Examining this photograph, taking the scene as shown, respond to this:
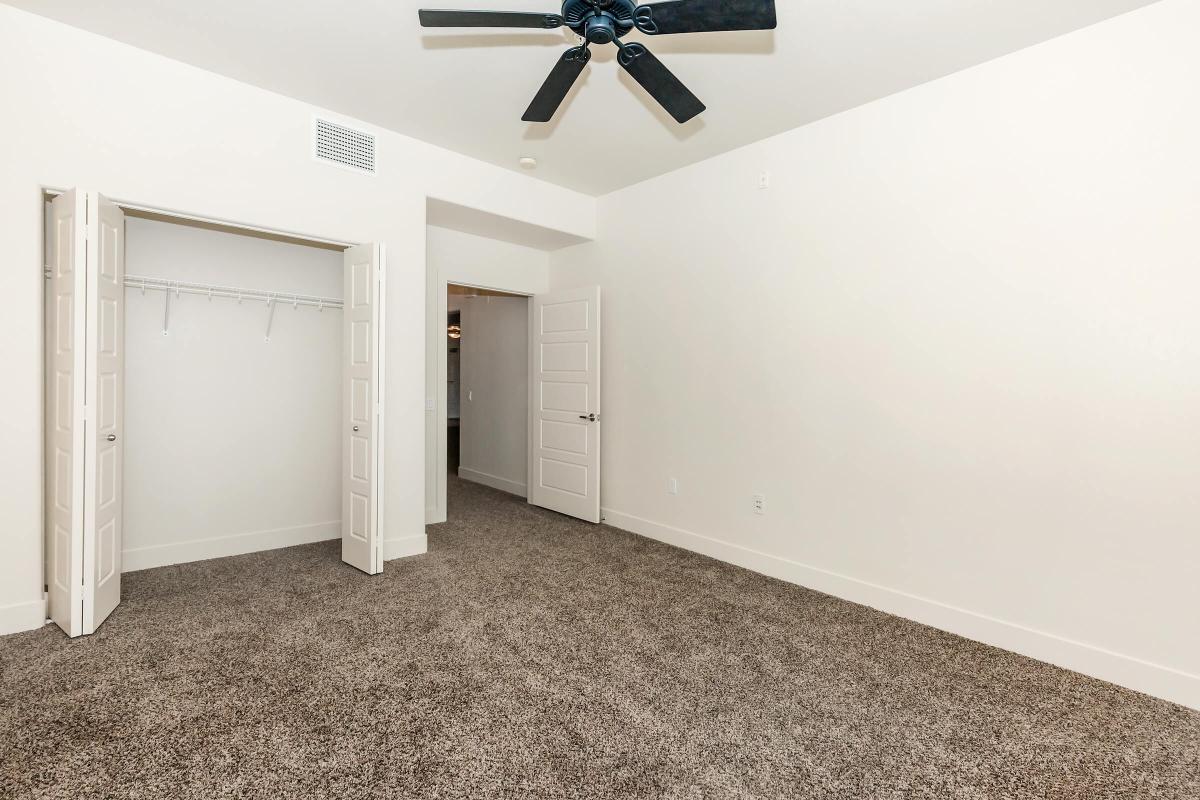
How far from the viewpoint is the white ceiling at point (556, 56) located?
8.66 feet

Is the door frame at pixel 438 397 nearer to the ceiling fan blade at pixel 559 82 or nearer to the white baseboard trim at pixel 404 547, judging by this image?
the white baseboard trim at pixel 404 547

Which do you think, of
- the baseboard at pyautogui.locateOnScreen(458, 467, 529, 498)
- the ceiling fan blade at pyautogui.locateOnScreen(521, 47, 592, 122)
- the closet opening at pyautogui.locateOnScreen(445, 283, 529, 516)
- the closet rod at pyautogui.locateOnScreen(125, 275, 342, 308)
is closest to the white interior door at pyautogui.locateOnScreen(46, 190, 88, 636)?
the closet rod at pyautogui.locateOnScreen(125, 275, 342, 308)

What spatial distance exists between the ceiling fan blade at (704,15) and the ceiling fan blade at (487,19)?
328mm

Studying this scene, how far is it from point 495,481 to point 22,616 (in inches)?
165

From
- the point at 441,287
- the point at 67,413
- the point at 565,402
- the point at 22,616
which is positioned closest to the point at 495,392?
the point at 565,402

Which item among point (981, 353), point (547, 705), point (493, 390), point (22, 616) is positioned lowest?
point (547, 705)

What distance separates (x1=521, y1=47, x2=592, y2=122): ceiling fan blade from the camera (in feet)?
7.28

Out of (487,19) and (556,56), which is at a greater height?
(556,56)

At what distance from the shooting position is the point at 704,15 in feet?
6.50

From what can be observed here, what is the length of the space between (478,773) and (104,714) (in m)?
1.50

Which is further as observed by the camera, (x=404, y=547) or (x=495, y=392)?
(x=495, y=392)

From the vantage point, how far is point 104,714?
2.16 metres

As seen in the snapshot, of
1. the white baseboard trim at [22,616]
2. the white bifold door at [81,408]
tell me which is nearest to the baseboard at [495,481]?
the white bifold door at [81,408]

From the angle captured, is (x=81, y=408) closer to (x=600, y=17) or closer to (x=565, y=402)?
(x=600, y=17)
